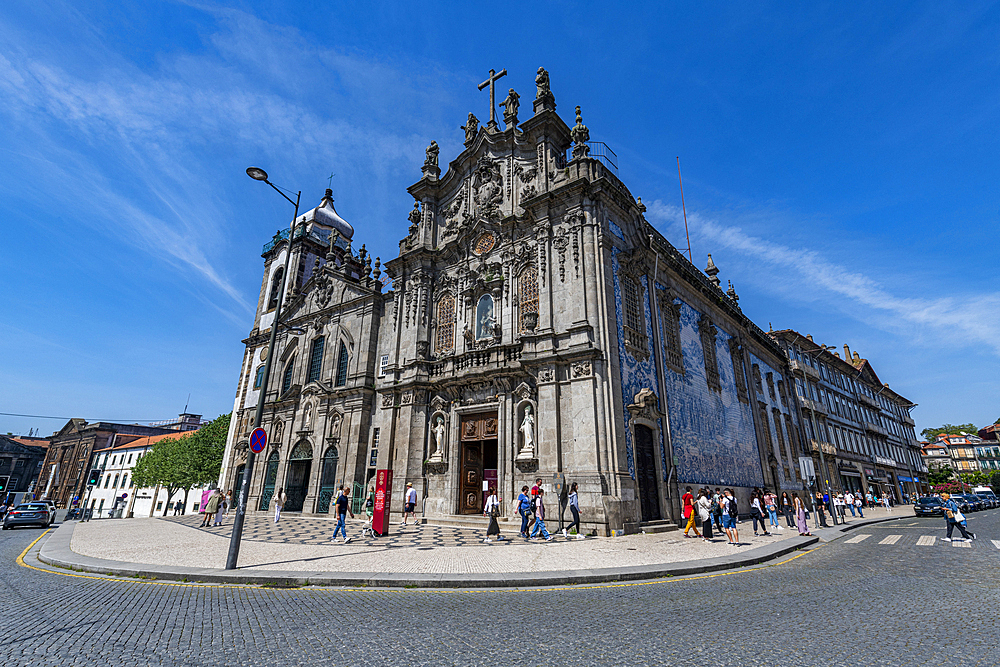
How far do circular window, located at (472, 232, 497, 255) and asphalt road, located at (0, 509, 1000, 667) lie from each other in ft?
60.1

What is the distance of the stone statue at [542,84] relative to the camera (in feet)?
75.9

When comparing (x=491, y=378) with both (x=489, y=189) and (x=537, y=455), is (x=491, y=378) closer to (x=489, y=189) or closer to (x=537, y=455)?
(x=537, y=455)

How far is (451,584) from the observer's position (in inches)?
322

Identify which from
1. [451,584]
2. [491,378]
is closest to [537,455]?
[491,378]

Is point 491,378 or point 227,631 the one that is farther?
point 491,378

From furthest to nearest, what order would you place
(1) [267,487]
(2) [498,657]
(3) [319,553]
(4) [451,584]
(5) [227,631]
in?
(1) [267,487] < (3) [319,553] < (4) [451,584] < (5) [227,631] < (2) [498,657]

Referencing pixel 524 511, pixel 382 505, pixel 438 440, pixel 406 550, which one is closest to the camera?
pixel 406 550

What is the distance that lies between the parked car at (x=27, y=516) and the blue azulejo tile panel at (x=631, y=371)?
102 ft

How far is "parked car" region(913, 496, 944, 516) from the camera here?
30.2 m

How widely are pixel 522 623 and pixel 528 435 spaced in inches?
513

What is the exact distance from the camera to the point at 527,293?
70.8 ft

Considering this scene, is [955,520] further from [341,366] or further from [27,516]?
[27,516]

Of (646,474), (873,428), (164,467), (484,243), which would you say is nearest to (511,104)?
(484,243)

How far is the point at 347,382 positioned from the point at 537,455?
14368mm
